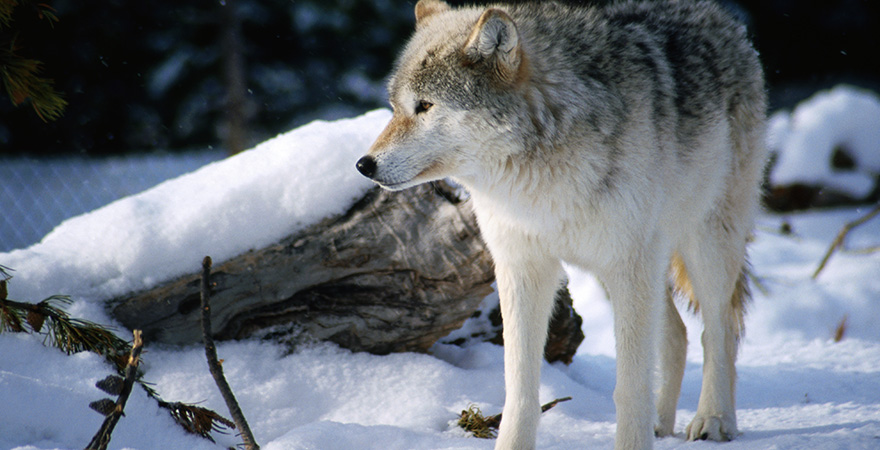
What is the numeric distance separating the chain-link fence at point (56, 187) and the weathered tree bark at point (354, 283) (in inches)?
193

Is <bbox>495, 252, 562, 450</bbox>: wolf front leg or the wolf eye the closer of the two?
the wolf eye

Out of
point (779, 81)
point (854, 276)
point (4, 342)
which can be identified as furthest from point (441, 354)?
point (779, 81)

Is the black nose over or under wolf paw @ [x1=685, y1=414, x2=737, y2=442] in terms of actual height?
over

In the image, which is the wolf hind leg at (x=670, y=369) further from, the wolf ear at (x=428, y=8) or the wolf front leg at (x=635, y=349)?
the wolf ear at (x=428, y=8)

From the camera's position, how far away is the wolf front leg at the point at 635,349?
2.49m

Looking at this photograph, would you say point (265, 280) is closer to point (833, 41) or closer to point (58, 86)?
point (58, 86)

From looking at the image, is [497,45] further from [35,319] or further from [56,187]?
[56,187]

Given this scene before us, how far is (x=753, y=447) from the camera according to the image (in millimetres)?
2541

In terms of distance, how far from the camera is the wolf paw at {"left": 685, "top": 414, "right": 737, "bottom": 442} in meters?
2.91

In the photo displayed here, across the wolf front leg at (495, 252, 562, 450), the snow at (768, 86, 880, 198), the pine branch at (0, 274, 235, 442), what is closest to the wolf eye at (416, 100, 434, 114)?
the wolf front leg at (495, 252, 562, 450)

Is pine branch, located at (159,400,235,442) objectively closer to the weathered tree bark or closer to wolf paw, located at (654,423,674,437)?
the weathered tree bark

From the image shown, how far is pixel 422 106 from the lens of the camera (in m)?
2.45

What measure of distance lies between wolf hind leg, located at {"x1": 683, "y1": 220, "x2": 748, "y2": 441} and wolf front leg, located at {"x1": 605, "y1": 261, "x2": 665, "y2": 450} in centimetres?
68

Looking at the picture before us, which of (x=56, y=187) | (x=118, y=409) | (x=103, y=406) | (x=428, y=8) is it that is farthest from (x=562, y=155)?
(x=56, y=187)
